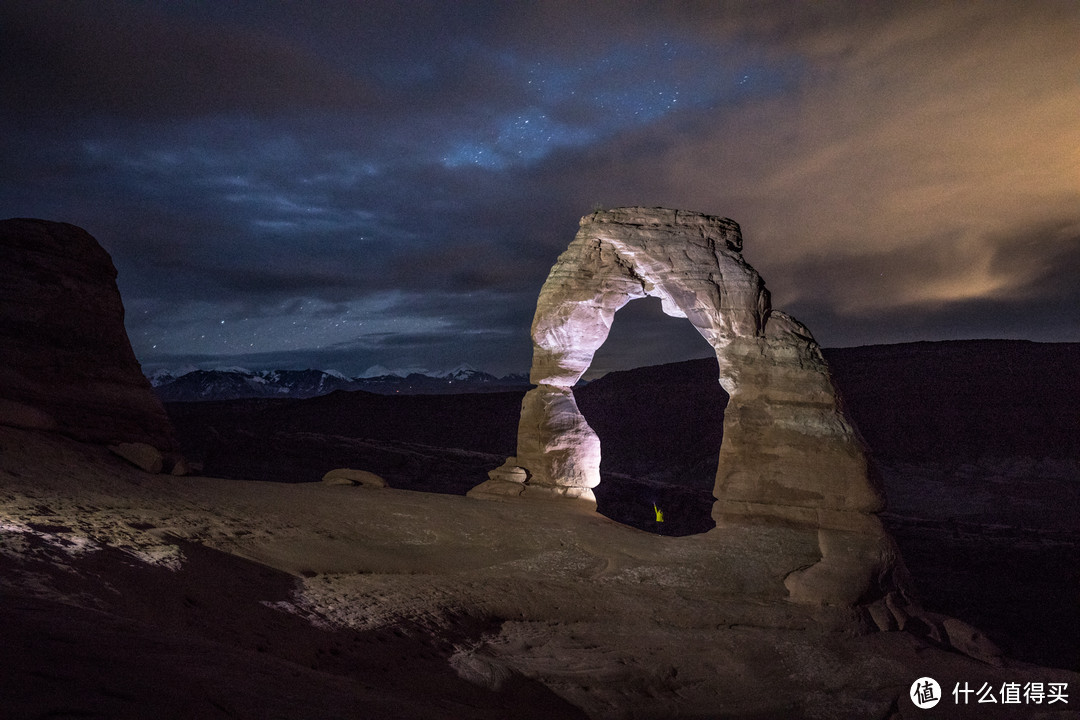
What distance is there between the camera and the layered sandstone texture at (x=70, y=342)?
1098 centimetres

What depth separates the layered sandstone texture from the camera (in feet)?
36.0

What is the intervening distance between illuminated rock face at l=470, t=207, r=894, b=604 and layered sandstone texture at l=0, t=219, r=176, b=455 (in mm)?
6425

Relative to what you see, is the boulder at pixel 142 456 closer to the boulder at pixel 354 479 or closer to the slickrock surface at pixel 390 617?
the slickrock surface at pixel 390 617

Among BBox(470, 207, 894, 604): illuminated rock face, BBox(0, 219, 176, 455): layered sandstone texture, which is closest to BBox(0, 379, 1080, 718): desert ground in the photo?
BBox(470, 207, 894, 604): illuminated rock face

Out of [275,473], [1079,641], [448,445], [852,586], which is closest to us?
[852,586]

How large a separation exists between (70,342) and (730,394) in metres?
11.4

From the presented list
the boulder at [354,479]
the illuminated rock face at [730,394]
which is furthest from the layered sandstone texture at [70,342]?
the illuminated rock face at [730,394]

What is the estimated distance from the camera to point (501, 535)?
9352 mm

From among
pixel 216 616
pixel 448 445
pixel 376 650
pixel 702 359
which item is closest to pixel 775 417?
pixel 376 650

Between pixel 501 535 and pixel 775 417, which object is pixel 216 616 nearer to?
pixel 501 535

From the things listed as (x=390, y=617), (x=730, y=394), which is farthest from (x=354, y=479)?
(x=730, y=394)

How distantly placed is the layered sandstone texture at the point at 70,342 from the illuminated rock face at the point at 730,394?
21.1ft

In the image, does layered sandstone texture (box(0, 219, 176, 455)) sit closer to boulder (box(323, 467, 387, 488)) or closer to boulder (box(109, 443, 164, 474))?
boulder (box(109, 443, 164, 474))

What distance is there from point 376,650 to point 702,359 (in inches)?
1757
